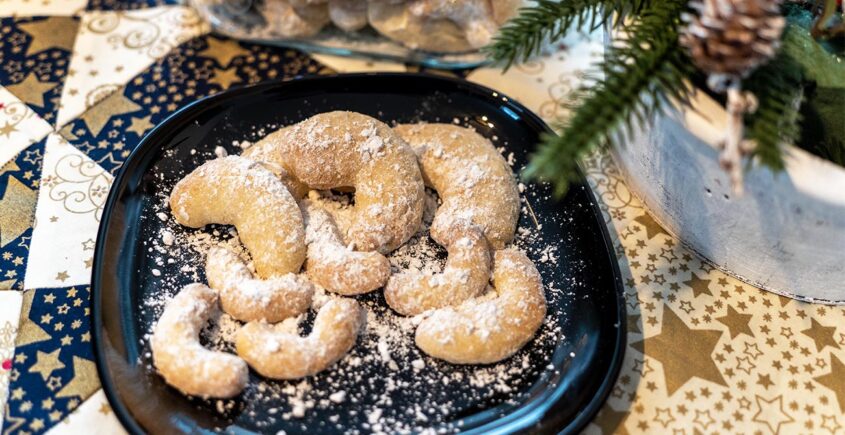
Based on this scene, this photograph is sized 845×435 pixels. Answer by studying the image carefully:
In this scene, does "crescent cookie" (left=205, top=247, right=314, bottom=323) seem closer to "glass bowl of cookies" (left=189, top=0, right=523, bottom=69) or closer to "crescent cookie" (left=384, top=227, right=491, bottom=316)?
"crescent cookie" (left=384, top=227, right=491, bottom=316)

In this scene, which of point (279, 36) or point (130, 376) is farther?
point (279, 36)

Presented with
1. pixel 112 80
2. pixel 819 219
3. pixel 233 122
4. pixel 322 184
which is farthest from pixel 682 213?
pixel 112 80

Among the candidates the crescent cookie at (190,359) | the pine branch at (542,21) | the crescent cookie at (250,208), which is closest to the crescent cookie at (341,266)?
the crescent cookie at (250,208)

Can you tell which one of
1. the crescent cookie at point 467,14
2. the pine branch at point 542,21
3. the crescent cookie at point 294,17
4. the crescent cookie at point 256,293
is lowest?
the crescent cookie at point 256,293

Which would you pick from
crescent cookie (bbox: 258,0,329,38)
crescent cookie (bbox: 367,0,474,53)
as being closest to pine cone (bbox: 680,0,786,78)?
crescent cookie (bbox: 367,0,474,53)

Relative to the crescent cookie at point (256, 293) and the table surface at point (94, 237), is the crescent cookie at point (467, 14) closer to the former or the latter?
the table surface at point (94, 237)

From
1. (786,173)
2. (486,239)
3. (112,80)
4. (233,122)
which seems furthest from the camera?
(112,80)

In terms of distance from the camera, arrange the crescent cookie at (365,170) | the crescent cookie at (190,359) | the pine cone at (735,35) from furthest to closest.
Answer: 1. the crescent cookie at (365,170)
2. the crescent cookie at (190,359)
3. the pine cone at (735,35)

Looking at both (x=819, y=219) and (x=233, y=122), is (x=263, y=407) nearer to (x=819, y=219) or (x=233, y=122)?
(x=233, y=122)
